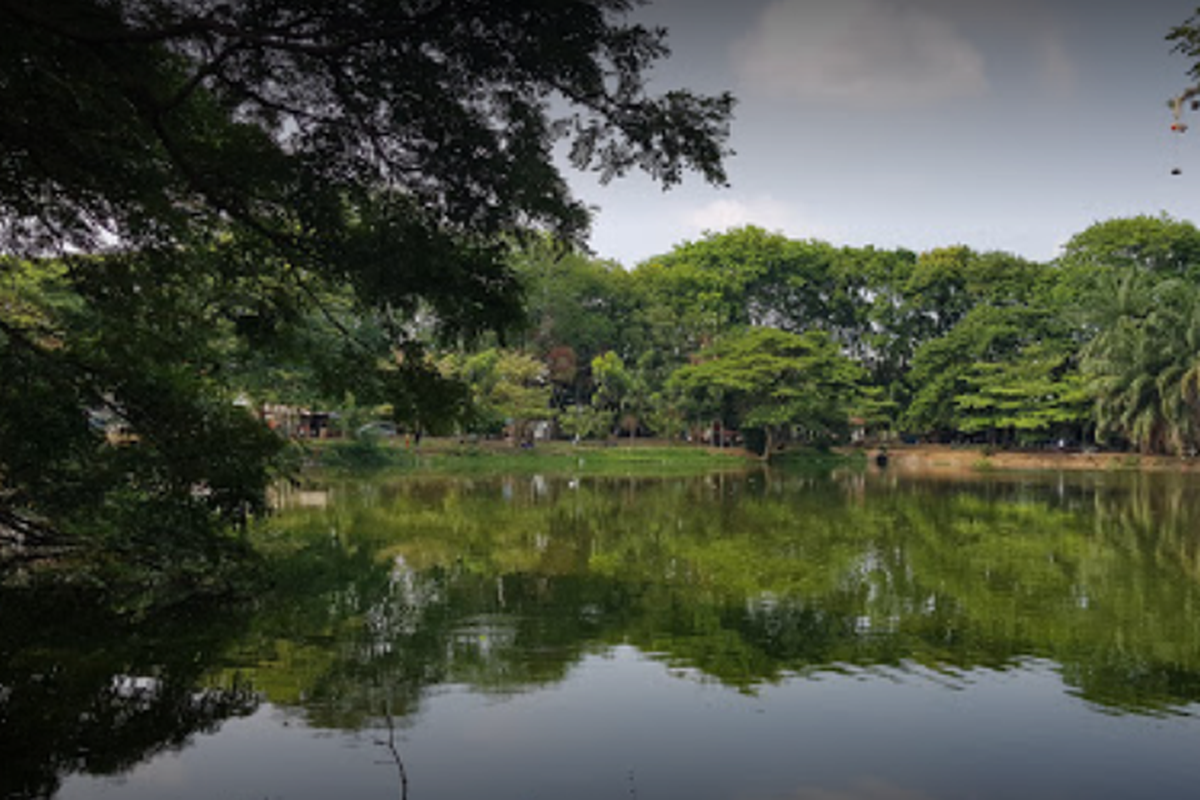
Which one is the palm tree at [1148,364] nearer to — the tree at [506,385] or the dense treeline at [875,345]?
the dense treeline at [875,345]

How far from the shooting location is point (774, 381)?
1793 inches

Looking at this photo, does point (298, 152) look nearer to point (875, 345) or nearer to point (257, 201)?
point (257, 201)

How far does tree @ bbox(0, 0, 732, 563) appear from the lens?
525cm

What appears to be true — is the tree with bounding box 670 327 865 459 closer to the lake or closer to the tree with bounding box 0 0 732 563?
the lake

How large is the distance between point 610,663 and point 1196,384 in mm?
38747

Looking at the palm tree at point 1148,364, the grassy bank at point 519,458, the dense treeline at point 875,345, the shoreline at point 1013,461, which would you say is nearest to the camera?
the grassy bank at point 519,458

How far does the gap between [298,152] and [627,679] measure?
19.1 feet

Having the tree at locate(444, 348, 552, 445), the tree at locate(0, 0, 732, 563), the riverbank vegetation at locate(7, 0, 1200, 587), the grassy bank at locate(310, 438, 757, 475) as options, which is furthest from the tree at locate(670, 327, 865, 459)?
the tree at locate(0, 0, 732, 563)

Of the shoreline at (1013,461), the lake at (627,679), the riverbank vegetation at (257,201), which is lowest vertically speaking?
the lake at (627,679)

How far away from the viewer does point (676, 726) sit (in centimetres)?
764

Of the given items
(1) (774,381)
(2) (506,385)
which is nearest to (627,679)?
(2) (506,385)

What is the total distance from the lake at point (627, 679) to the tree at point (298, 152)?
197 centimetres

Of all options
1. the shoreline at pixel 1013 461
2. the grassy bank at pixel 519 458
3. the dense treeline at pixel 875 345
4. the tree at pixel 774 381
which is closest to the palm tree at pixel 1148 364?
the dense treeline at pixel 875 345

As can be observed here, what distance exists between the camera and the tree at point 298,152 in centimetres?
525
